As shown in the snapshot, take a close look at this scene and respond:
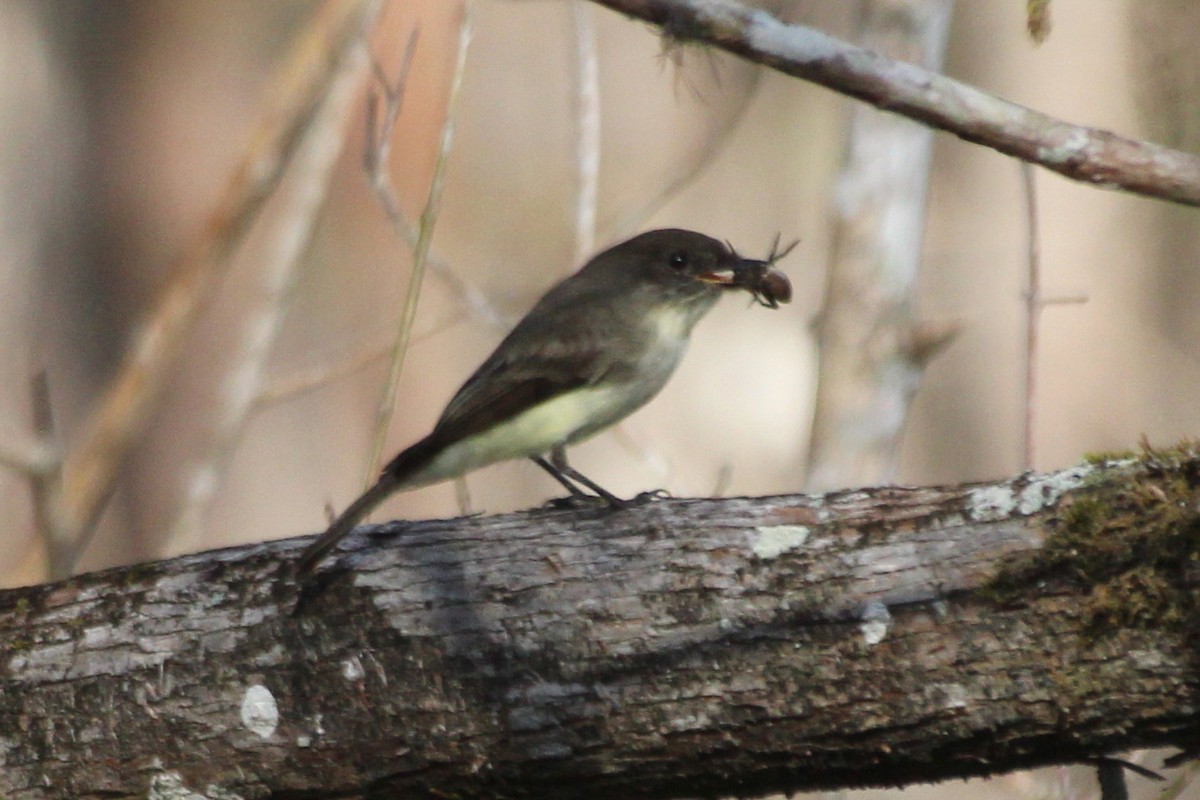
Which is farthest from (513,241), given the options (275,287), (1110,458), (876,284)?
(1110,458)

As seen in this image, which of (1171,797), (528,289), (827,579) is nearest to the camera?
(827,579)

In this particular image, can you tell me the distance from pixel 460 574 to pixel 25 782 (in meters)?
1.07

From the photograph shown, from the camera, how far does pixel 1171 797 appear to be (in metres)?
3.60

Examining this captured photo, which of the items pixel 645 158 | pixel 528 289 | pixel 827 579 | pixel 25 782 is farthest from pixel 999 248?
pixel 25 782

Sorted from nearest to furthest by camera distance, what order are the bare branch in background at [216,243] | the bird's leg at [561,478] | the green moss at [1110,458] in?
the green moss at [1110,458] → the bird's leg at [561,478] → the bare branch in background at [216,243]

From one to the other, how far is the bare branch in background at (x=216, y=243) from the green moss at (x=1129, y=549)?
407 centimetres

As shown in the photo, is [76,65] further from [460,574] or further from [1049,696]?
[1049,696]

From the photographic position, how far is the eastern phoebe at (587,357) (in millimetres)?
4238

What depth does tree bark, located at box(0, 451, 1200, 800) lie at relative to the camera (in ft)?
8.84

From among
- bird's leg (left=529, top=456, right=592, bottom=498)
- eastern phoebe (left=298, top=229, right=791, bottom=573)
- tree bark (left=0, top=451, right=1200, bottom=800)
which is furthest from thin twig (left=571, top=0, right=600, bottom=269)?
tree bark (left=0, top=451, right=1200, bottom=800)

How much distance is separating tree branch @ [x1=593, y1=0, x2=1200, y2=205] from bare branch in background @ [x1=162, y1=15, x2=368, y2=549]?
2477 mm

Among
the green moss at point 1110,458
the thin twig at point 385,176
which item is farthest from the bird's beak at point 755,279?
the green moss at point 1110,458

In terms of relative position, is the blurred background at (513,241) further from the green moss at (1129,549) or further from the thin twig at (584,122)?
the green moss at (1129,549)

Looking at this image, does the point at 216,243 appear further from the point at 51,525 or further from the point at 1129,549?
the point at 1129,549
